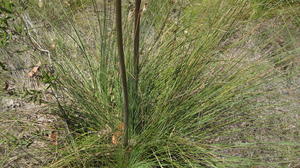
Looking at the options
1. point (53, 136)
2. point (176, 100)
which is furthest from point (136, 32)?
point (53, 136)

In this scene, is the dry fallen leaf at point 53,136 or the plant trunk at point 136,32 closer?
the plant trunk at point 136,32

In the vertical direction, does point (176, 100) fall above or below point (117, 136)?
above

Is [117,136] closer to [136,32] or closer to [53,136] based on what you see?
[53,136]

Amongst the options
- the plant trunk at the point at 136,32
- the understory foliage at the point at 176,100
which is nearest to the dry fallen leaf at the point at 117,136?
the understory foliage at the point at 176,100

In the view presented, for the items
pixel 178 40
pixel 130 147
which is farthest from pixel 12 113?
pixel 178 40

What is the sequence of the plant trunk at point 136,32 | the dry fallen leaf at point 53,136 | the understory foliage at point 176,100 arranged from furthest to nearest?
the dry fallen leaf at point 53,136, the understory foliage at point 176,100, the plant trunk at point 136,32

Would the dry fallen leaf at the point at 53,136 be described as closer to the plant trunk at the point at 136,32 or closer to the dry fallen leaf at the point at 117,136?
the dry fallen leaf at the point at 117,136

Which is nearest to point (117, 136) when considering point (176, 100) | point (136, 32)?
point (176, 100)

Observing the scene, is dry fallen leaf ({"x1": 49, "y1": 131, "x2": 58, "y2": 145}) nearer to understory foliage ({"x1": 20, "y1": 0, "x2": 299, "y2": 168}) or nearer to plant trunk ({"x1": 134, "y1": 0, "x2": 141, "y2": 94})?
understory foliage ({"x1": 20, "y1": 0, "x2": 299, "y2": 168})

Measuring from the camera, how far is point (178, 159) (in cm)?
135

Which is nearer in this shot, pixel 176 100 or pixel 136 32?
pixel 136 32

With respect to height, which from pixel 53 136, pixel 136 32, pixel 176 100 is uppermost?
pixel 136 32

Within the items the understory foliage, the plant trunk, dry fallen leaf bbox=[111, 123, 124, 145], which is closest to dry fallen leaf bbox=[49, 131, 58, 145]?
the understory foliage

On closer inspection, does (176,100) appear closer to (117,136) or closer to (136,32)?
(117,136)
